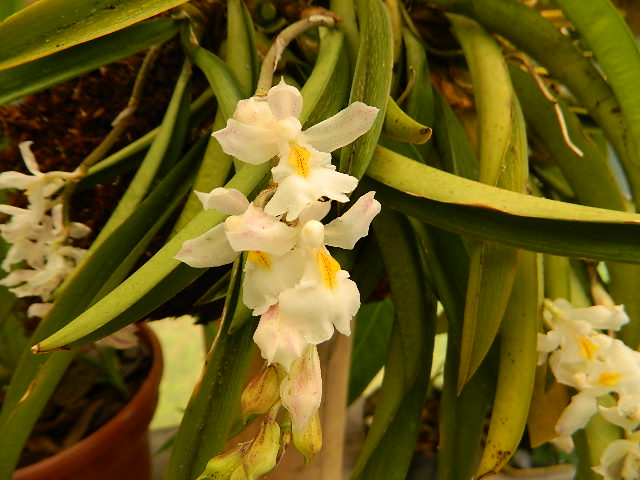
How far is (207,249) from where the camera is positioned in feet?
0.92

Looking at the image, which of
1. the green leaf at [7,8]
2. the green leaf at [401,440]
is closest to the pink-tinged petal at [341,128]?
the green leaf at [401,440]

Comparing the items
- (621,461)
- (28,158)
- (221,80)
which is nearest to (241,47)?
(221,80)

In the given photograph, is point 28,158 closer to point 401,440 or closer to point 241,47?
point 241,47

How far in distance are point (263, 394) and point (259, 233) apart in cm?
8

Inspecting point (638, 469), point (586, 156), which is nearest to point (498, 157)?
point (586, 156)

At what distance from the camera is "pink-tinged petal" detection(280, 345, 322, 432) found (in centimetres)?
26

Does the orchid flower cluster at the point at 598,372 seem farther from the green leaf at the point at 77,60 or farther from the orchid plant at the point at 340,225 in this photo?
the green leaf at the point at 77,60

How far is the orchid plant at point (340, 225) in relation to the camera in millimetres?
273

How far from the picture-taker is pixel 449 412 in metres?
0.47

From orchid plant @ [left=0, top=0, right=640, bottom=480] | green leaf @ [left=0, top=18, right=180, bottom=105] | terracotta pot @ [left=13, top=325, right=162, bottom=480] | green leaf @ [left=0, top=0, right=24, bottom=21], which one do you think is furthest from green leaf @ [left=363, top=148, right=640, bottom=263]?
terracotta pot @ [left=13, top=325, right=162, bottom=480]

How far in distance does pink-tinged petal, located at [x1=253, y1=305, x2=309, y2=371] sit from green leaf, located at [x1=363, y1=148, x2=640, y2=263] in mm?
136

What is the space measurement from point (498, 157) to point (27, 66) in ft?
1.15

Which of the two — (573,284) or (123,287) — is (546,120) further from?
(123,287)

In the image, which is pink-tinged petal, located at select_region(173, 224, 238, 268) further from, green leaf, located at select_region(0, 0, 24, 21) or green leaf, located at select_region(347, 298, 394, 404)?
green leaf, located at select_region(347, 298, 394, 404)
